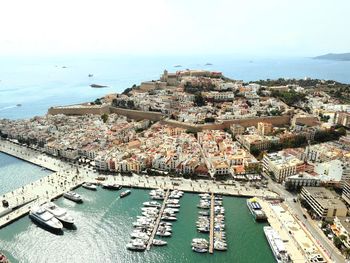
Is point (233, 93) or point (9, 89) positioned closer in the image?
point (233, 93)

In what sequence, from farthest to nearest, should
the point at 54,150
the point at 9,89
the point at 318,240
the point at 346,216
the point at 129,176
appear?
the point at 9,89, the point at 54,150, the point at 129,176, the point at 346,216, the point at 318,240

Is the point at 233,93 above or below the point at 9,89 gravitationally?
above

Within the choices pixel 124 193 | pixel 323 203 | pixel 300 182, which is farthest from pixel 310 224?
pixel 124 193

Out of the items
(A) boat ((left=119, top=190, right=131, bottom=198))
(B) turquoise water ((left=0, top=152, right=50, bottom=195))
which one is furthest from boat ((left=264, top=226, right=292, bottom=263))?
(B) turquoise water ((left=0, top=152, right=50, bottom=195))

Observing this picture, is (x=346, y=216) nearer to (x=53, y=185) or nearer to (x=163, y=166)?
(x=163, y=166)

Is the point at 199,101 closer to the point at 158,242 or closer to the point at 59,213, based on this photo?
the point at 59,213

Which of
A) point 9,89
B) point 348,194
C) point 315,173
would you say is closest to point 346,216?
point 348,194

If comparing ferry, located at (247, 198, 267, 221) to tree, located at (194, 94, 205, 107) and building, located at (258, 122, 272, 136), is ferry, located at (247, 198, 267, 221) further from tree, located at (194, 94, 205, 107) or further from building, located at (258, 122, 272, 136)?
tree, located at (194, 94, 205, 107)
